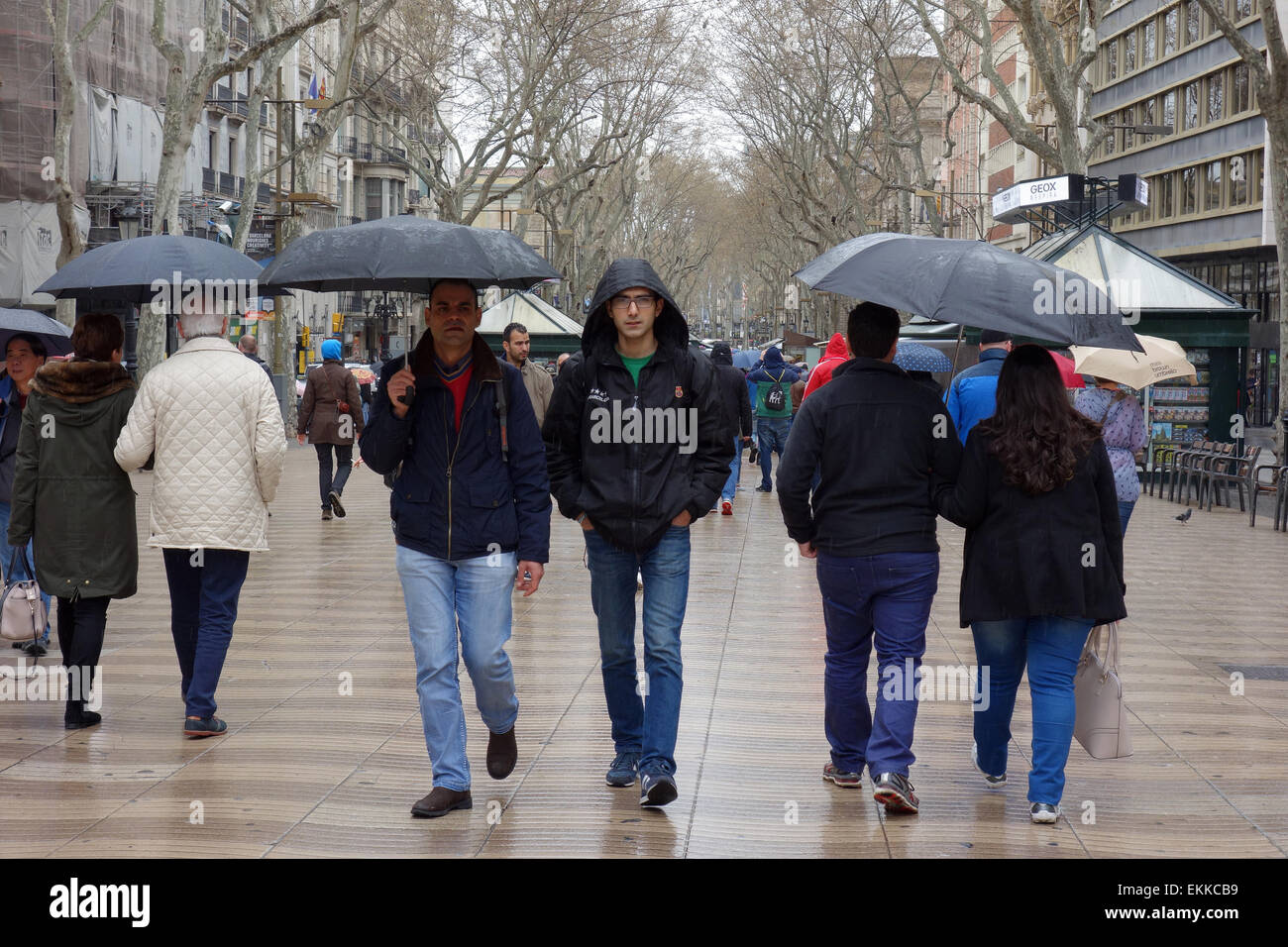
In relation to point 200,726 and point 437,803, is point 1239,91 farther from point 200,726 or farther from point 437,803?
point 437,803

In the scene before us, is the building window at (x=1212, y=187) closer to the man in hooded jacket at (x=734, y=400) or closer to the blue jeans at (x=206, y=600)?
the man in hooded jacket at (x=734, y=400)

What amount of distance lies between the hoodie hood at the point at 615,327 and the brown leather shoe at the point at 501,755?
1.40 meters

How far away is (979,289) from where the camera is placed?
18.0 ft

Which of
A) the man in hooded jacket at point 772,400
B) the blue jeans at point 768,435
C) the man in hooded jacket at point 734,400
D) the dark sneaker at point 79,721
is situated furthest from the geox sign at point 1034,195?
the dark sneaker at point 79,721

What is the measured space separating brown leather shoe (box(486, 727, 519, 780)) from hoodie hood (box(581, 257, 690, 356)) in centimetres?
140

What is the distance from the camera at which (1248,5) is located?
40906 mm

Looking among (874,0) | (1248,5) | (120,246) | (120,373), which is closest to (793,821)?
(120,373)

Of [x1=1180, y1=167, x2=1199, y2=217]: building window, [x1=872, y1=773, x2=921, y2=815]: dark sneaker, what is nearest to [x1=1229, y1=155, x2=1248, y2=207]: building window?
[x1=1180, y1=167, x2=1199, y2=217]: building window

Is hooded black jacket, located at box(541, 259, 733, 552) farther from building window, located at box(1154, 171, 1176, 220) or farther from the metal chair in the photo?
building window, located at box(1154, 171, 1176, 220)

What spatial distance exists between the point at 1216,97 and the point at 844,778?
45262mm

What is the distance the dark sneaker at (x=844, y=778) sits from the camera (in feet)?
19.5

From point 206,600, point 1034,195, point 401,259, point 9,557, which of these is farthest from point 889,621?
point 1034,195

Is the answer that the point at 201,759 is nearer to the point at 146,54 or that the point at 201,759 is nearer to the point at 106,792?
the point at 106,792

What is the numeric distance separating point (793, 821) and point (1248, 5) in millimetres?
40388
